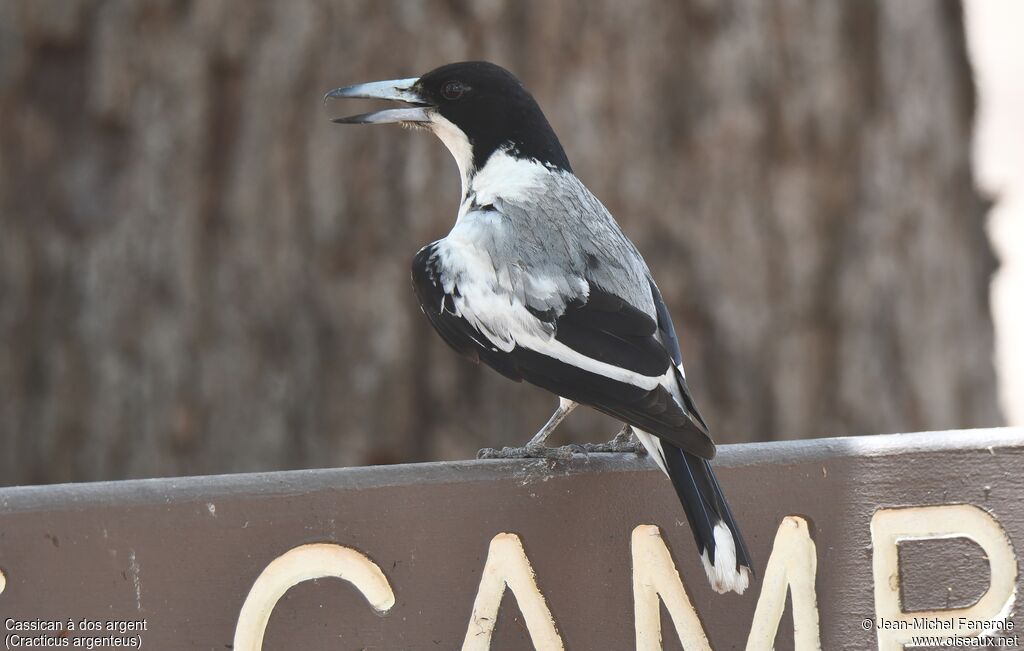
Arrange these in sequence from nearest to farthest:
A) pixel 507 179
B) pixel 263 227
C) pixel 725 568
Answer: pixel 725 568, pixel 507 179, pixel 263 227

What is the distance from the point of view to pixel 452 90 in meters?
2.89

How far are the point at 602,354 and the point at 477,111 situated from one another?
0.91 m

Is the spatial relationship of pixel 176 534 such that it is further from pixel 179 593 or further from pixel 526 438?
pixel 526 438

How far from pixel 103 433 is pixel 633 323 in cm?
196

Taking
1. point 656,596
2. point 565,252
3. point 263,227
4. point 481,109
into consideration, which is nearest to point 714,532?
point 656,596

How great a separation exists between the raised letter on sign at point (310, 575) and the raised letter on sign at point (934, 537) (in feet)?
2.53

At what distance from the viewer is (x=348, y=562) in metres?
1.96

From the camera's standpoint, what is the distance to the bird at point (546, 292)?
6.48ft

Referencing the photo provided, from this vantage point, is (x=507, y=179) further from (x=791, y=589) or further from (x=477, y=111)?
(x=791, y=589)

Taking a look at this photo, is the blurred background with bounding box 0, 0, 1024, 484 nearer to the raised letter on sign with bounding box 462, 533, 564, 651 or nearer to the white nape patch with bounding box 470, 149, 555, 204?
the white nape patch with bounding box 470, 149, 555, 204

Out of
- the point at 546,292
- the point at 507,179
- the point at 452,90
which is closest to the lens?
the point at 546,292

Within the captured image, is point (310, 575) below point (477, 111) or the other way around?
below

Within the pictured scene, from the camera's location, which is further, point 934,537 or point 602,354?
point 602,354

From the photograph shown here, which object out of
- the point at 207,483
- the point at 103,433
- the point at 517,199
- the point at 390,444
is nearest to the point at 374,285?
the point at 390,444
